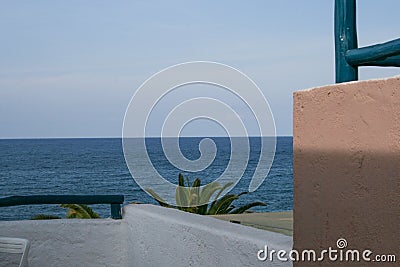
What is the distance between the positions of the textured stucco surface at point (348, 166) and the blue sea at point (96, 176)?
32.3 meters

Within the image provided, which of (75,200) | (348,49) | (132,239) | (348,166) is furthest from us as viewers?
(75,200)

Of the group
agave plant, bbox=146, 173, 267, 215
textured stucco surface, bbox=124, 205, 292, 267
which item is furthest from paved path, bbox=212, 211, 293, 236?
textured stucco surface, bbox=124, 205, 292, 267

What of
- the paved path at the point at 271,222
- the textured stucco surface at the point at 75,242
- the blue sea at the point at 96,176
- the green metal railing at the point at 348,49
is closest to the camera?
the green metal railing at the point at 348,49

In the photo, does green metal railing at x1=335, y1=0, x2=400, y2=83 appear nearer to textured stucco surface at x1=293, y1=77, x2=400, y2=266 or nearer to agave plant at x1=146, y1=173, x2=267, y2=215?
textured stucco surface at x1=293, y1=77, x2=400, y2=266

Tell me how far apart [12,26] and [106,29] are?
15.2ft

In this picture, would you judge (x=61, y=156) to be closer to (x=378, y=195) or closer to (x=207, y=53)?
(x=207, y=53)

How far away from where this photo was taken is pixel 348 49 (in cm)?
185

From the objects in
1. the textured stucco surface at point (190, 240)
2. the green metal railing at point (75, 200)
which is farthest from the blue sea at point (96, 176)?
the textured stucco surface at point (190, 240)

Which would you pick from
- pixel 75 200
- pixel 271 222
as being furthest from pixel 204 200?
pixel 75 200

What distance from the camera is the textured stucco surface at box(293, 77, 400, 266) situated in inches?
63.2

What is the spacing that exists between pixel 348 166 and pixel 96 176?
151 ft

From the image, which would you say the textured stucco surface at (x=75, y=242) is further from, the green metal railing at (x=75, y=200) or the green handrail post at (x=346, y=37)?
the green handrail post at (x=346, y=37)

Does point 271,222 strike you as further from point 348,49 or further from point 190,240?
point 348,49

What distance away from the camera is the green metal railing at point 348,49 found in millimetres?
1792
